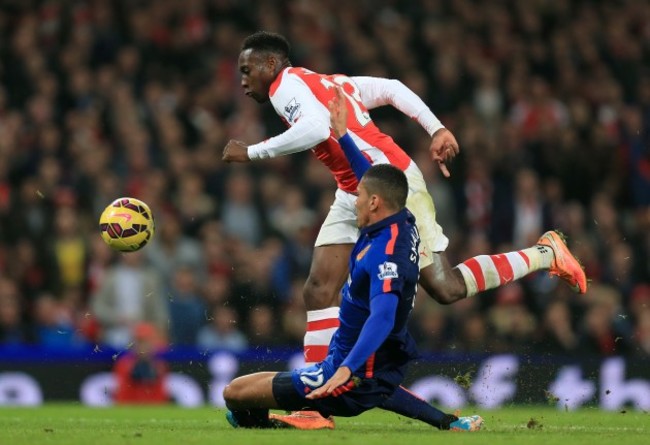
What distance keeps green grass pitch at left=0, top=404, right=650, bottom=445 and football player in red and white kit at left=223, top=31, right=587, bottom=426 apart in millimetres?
829

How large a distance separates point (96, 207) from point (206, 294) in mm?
1648

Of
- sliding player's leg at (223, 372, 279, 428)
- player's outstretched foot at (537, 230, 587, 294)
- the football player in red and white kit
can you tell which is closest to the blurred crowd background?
player's outstretched foot at (537, 230, 587, 294)

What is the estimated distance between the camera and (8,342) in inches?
504

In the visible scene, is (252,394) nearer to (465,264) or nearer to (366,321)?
(366,321)

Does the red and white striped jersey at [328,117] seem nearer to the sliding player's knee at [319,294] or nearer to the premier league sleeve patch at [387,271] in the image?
the sliding player's knee at [319,294]

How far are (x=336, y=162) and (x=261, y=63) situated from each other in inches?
30.8

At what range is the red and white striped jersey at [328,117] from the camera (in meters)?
8.38

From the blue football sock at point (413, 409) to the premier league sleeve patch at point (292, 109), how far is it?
1.86 meters

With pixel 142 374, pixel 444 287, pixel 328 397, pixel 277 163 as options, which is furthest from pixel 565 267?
pixel 277 163

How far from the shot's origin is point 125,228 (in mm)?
8969

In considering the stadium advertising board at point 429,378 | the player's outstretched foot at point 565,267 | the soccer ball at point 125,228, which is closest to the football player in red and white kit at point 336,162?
the player's outstretched foot at point 565,267

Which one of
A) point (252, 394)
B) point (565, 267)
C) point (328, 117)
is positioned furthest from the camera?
point (565, 267)

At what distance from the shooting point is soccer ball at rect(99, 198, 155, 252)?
29.4 feet

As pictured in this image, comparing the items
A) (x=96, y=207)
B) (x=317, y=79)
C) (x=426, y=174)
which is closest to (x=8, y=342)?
(x=96, y=207)
